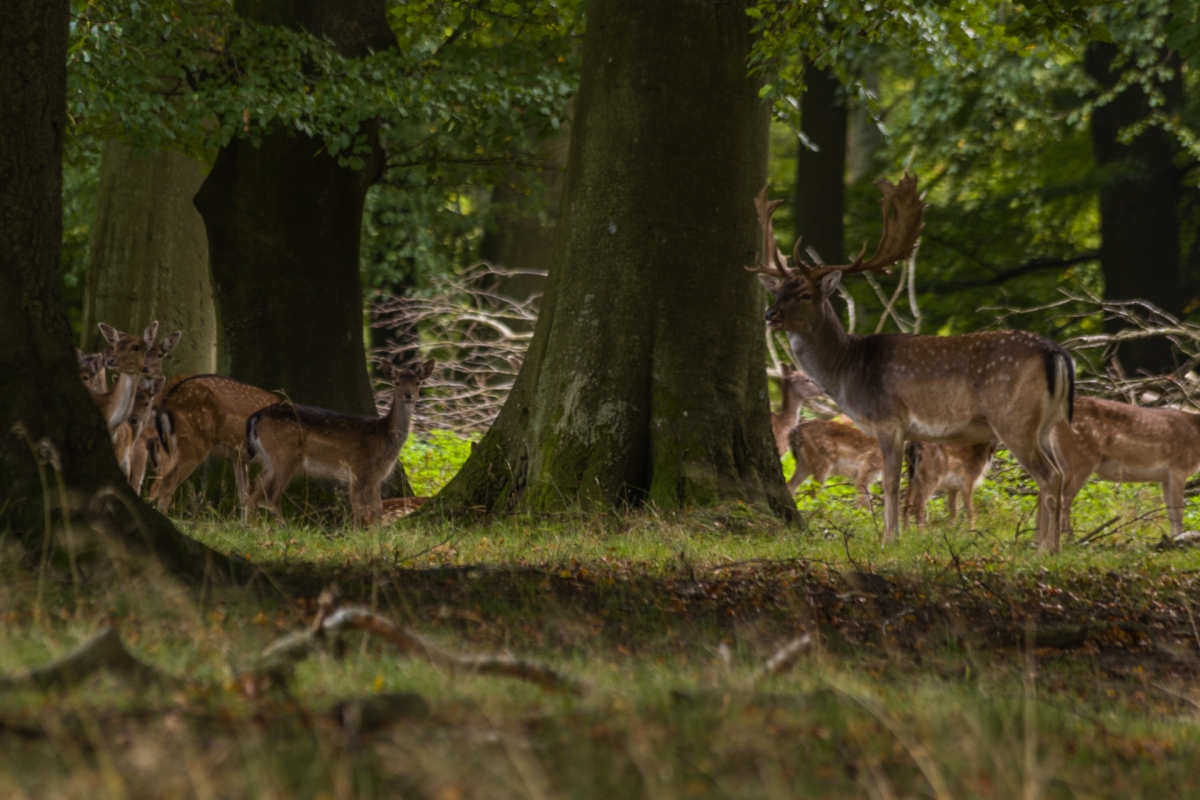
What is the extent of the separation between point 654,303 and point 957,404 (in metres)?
2.14

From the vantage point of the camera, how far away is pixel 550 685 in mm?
3605

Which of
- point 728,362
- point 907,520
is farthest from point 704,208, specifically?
point 907,520

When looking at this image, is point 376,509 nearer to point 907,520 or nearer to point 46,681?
point 907,520

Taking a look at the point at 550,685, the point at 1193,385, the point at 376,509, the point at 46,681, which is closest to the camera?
the point at 46,681

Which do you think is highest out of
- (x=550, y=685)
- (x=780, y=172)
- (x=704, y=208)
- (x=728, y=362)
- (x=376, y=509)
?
A: (x=780, y=172)

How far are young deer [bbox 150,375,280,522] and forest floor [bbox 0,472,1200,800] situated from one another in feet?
8.03

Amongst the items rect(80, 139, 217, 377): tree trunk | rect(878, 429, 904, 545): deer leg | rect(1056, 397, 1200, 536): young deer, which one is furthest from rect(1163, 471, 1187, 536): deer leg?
rect(80, 139, 217, 377): tree trunk

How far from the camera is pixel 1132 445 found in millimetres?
10680

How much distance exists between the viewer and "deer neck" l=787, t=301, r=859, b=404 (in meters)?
9.77

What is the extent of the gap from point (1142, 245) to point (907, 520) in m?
9.13

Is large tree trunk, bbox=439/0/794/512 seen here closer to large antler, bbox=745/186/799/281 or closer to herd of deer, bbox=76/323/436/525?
large antler, bbox=745/186/799/281

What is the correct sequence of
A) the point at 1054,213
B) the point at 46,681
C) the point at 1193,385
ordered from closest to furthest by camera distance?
the point at 46,681 < the point at 1193,385 < the point at 1054,213

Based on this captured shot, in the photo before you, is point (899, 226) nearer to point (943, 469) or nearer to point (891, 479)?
point (891, 479)

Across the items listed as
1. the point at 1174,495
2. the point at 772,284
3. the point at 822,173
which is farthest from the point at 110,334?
the point at 822,173
